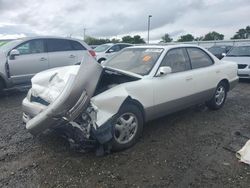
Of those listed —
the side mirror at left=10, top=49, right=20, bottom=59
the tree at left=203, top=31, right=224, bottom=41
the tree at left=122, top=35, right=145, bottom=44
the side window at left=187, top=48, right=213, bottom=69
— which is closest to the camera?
the side window at left=187, top=48, right=213, bottom=69

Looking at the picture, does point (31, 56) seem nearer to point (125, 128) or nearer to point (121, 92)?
point (121, 92)

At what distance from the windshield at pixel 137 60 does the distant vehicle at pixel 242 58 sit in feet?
21.1

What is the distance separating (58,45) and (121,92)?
529 cm

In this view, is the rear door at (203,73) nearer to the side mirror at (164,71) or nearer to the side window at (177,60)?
the side window at (177,60)

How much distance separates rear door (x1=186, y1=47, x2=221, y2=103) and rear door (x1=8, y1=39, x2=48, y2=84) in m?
4.53

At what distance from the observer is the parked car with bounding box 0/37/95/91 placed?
7301 mm

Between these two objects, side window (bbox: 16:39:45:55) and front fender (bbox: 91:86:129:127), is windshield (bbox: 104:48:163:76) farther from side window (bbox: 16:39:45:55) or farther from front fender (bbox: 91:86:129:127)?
side window (bbox: 16:39:45:55)

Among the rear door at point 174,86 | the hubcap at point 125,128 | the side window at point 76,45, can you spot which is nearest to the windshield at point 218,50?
the side window at point 76,45

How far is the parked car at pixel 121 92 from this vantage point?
349cm

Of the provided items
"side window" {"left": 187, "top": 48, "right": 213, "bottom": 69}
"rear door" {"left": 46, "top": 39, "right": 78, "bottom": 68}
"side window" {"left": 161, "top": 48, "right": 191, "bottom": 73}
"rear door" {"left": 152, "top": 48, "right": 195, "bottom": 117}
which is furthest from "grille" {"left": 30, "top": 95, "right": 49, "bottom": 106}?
"rear door" {"left": 46, "top": 39, "right": 78, "bottom": 68}

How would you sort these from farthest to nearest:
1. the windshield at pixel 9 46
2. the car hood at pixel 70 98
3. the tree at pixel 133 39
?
1. the tree at pixel 133 39
2. the windshield at pixel 9 46
3. the car hood at pixel 70 98

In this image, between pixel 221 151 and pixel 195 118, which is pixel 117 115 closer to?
pixel 221 151

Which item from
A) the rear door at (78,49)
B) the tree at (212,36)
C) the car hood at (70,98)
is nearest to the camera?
the car hood at (70,98)

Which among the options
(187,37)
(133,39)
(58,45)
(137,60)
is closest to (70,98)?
(137,60)
